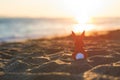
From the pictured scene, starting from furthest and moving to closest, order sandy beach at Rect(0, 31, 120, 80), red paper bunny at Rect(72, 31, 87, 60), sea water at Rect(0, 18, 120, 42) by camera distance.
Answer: sea water at Rect(0, 18, 120, 42)
red paper bunny at Rect(72, 31, 87, 60)
sandy beach at Rect(0, 31, 120, 80)

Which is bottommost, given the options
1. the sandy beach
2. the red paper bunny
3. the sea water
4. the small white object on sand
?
the sandy beach

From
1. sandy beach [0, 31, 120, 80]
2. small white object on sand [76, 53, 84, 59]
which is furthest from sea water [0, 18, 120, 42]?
small white object on sand [76, 53, 84, 59]

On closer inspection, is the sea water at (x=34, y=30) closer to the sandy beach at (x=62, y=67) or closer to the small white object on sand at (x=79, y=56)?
the sandy beach at (x=62, y=67)

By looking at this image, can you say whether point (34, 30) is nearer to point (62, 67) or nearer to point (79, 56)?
point (79, 56)

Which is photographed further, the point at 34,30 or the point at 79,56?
the point at 34,30

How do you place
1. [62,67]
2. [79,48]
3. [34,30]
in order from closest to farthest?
[62,67] < [79,48] < [34,30]

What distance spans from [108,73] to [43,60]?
157cm

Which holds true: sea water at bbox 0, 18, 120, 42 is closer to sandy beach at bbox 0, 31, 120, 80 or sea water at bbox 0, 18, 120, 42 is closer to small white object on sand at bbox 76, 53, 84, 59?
sandy beach at bbox 0, 31, 120, 80

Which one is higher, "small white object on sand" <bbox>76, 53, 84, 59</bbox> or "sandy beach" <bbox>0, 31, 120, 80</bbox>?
"small white object on sand" <bbox>76, 53, 84, 59</bbox>

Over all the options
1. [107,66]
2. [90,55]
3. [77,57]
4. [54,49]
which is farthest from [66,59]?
[54,49]

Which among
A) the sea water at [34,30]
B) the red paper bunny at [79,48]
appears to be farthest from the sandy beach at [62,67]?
the sea water at [34,30]

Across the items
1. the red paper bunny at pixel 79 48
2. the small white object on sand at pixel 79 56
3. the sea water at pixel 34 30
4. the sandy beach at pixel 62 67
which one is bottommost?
the sandy beach at pixel 62 67

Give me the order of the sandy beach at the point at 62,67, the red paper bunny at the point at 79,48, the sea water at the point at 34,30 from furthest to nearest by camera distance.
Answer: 1. the sea water at the point at 34,30
2. the red paper bunny at the point at 79,48
3. the sandy beach at the point at 62,67

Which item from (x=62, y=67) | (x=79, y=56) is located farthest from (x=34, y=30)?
(x=62, y=67)
